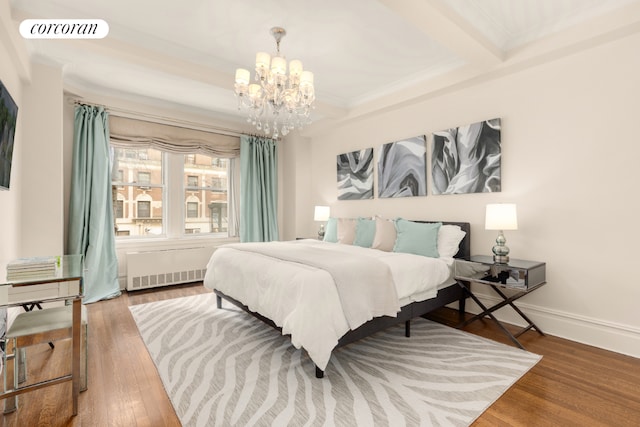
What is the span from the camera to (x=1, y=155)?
7.39 feet

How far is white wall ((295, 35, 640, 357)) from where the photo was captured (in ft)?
8.25

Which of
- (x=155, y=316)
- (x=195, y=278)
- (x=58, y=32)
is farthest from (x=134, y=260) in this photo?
(x=58, y=32)

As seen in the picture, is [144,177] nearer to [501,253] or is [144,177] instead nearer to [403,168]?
[403,168]

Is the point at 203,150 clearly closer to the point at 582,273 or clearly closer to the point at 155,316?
the point at 155,316

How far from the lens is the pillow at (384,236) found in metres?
3.60

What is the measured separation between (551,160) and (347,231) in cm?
229

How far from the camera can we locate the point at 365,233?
3.90m

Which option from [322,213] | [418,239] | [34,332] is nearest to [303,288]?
[34,332]

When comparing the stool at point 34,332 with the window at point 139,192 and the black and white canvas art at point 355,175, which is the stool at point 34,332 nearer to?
the window at point 139,192

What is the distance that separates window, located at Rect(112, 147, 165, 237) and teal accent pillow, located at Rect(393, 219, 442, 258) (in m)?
3.69

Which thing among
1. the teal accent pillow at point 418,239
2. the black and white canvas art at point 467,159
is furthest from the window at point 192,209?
the black and white canvas art at point 467,159

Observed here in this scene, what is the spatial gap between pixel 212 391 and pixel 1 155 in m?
2.25

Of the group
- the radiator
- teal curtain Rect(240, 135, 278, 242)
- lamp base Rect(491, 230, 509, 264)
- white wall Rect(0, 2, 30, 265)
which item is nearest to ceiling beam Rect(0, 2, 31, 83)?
white wall Rect(0, 2, 30, 265)

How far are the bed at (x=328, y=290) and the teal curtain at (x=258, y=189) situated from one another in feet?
7.00
